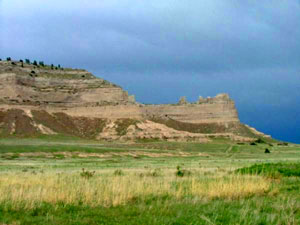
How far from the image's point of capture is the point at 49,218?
10117mm

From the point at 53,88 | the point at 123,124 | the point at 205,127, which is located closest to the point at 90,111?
the point at 123,124

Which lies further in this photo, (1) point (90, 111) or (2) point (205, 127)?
(2) point (205, 127)

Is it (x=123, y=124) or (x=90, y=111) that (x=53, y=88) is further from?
(x=123, y=124)

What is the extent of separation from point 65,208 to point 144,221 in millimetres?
2575

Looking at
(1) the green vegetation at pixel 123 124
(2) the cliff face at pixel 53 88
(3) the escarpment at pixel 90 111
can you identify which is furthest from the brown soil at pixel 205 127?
(2) the cliff face at pixel 53 88

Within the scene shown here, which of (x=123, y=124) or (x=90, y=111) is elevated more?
(x=90, y=111)

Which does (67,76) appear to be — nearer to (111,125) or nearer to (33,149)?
(111,125)

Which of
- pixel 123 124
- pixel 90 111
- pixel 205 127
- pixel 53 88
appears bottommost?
pixel 123 124

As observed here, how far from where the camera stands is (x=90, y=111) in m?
126

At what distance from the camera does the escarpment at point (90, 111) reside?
4500 inches

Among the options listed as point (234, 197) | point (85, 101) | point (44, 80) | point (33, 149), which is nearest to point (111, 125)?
point (85, 101)

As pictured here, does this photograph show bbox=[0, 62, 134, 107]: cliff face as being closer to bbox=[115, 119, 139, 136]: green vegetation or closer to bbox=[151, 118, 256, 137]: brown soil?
bbox=[115, 119, 139, 136]: green vegetation

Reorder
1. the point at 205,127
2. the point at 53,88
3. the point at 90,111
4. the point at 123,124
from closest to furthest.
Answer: the point at 123,124 → the point at 90,111 → the point at 53,88 → the point at 205,127

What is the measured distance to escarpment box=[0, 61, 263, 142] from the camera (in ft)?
375
